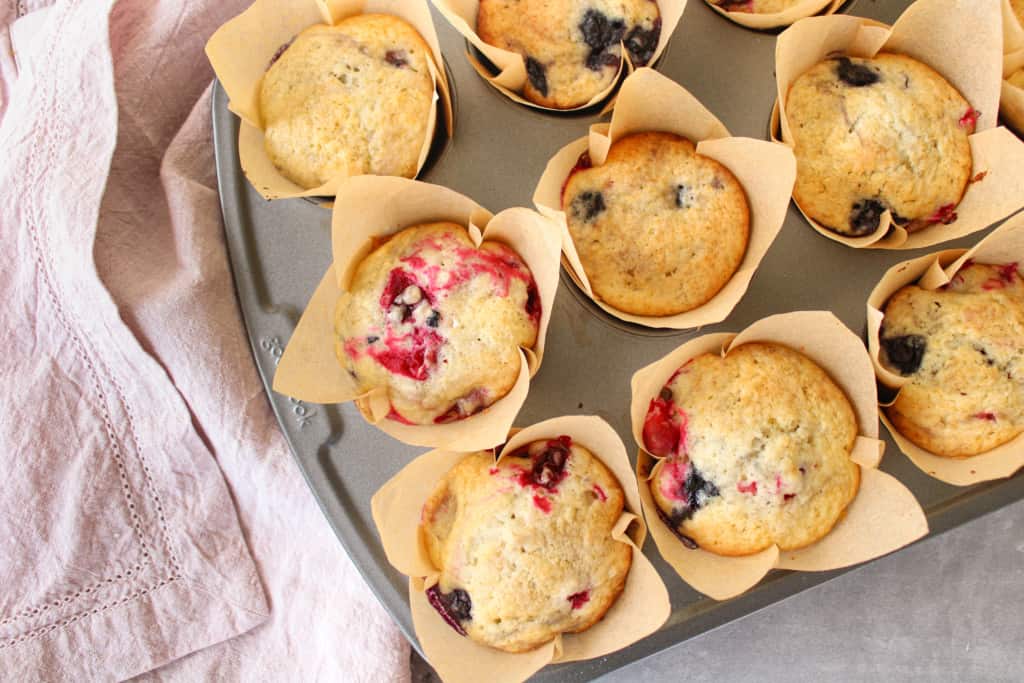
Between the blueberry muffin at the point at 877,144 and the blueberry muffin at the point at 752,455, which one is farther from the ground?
the blueberry muffin at the point at 877,144

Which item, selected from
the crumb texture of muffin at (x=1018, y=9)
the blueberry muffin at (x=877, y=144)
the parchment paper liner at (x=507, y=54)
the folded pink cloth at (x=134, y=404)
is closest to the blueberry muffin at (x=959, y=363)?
the blueberry muffin at (x=877, y=144)

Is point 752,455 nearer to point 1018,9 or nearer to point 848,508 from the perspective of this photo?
point 848,508

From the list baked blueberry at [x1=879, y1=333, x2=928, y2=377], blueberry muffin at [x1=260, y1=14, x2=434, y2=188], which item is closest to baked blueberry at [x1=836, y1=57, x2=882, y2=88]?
baked blueberry at [x1=879, y1=333, x2=928, y2=377]

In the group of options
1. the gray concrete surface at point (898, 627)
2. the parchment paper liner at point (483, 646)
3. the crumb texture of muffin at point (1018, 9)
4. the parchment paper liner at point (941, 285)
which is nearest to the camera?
the parchment paper liner at point (483, 646)

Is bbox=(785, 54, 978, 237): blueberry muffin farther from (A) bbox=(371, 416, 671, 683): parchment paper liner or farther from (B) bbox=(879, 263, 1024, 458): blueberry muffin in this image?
(A) bbox=(371, 416, 671, 683): parchment paper liner

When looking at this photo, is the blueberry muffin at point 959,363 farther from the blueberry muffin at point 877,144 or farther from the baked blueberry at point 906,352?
the blueberry muffin at point 877,144

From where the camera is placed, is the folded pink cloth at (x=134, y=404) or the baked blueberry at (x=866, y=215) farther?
the folded pink cloth at (x=134, y=404)

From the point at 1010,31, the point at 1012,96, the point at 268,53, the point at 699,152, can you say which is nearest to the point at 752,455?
the point at 699,152
